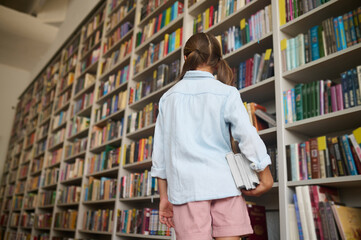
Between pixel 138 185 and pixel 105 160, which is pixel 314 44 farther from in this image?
pixel 105 160

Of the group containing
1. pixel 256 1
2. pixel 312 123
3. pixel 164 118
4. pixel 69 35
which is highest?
pixel 69 35

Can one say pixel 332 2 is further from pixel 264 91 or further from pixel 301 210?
pixel 301 210

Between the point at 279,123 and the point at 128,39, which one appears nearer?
the point at 279,123

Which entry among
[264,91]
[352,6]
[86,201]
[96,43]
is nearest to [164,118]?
[264,91]

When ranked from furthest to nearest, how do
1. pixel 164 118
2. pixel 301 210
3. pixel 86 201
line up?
pixel 86 201, pixel 301 210, pixel 164 118

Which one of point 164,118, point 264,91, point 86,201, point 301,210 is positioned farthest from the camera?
point 86,201

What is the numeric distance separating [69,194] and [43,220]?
0.98m

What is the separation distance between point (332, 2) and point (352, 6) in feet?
0.41

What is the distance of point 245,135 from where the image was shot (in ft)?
3.36

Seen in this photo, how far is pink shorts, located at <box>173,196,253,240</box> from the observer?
98 centimetres

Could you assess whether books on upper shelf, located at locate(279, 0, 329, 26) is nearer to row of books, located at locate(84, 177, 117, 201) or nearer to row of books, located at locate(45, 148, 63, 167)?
row of books, located at locate(84, 177, 117, 201)

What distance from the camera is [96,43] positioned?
14.5 ft

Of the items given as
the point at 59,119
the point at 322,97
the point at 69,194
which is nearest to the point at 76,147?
the point at 69,194

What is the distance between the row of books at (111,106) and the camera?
3428 millimetres
